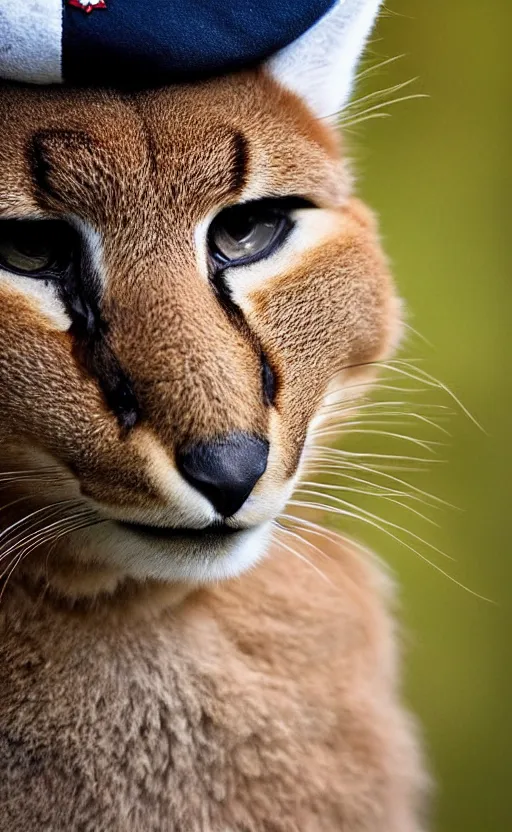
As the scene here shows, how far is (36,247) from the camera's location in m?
0.51

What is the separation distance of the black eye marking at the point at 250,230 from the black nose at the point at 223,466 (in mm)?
109

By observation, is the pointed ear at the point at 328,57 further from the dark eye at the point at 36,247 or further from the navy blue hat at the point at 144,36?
the dark eye at the point at 36,247

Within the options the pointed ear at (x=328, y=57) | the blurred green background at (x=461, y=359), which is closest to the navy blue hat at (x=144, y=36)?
the pointed ear at (x=328, y=57)

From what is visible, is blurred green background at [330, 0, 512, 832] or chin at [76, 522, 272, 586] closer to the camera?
chin at [76, 522, 272, 586]

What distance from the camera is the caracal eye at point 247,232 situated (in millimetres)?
546

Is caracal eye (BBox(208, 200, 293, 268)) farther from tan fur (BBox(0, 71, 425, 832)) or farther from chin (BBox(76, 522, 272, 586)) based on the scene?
chin (BBox(76, 522, 272, 586))

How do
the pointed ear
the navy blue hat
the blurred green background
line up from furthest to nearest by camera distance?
1. the blurred green background
2. the pointed ear
3. the navy blue hat

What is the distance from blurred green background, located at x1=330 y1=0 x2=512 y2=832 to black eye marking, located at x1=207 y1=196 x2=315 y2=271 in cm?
53

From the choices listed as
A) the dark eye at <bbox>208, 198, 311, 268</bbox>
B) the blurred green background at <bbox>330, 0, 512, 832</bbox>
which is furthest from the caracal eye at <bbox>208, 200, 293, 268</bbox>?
the blurred green background at <bbox>330, 0, 512, 832</bbox>

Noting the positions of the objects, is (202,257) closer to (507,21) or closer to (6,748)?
(6,748)

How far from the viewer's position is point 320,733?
642mm

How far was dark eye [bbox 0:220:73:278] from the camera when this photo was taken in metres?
0.50

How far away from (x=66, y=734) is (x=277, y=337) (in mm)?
256

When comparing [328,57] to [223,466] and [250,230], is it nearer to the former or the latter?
[250,230]
